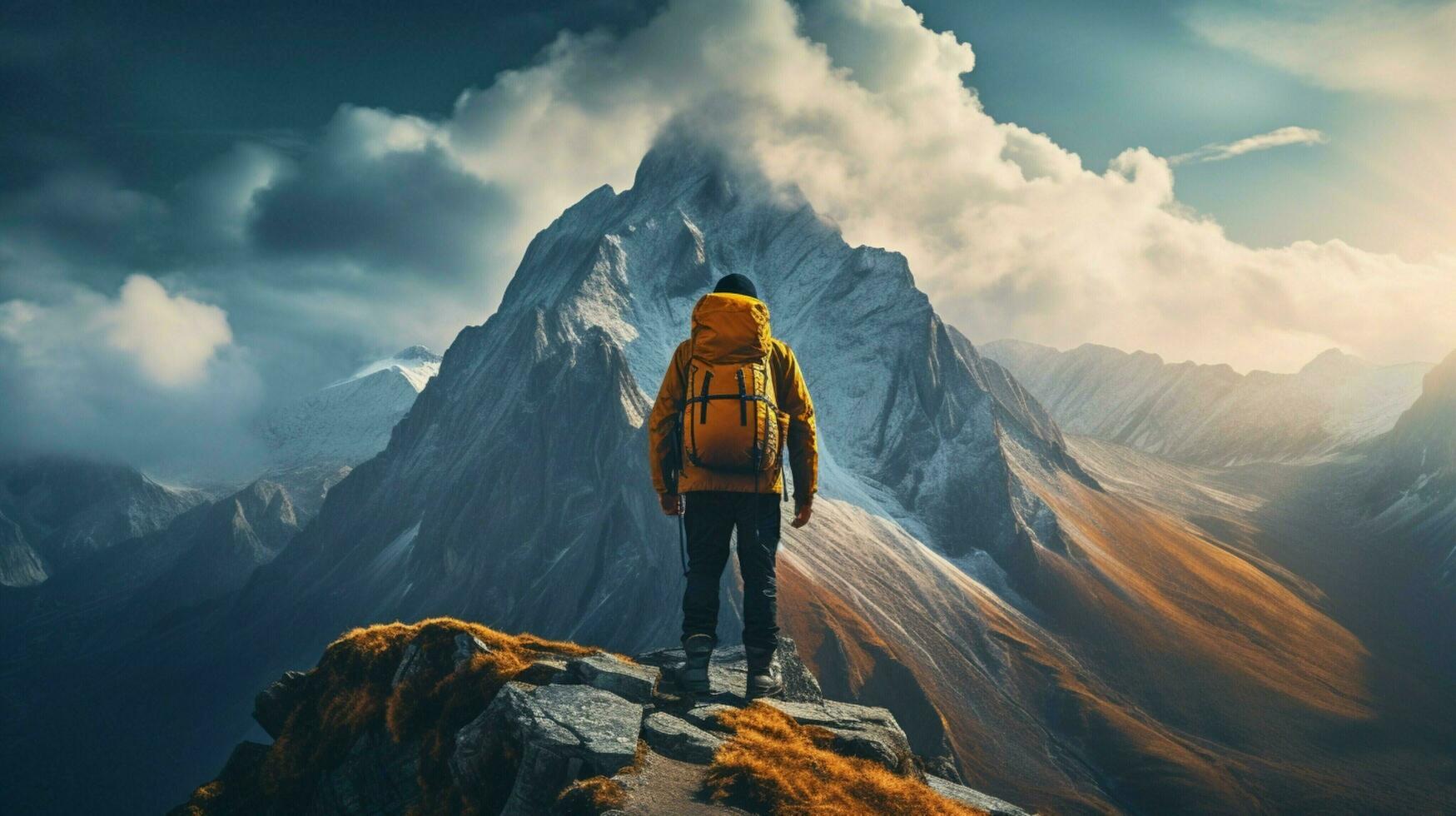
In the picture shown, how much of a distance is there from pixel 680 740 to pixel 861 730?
9.24 feet

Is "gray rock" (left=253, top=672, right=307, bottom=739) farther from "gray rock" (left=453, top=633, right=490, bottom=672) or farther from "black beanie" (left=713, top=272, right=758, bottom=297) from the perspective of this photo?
"black beanie" (left=713, top=272, right=758, bottom=297)

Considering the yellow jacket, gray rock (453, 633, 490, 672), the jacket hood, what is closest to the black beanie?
the yellow jacket

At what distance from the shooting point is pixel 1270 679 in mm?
147125

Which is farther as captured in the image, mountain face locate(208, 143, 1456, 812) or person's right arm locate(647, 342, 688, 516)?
mountain face locate(208, 143, 1456, 812)

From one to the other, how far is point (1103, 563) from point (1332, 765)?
57.8 m

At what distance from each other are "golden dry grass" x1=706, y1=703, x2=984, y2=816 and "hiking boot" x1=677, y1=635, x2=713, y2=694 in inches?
56.7

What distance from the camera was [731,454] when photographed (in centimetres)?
1027

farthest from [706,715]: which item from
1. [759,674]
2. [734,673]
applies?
[734,673]

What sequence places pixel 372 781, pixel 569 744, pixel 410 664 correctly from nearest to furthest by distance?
pixel 569 744, pixel 372 781, pixel 410 664

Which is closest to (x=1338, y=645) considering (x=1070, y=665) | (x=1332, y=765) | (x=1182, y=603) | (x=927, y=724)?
(x=1182, y=603)

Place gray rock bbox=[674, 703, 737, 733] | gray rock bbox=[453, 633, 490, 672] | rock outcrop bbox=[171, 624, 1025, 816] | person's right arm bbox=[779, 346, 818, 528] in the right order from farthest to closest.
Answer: gray rock bbox=[453, 633, 490, 672], person's right arm bbox=[779, 346, 818, 528], gray rock bbox=[674, 703, 737, 733], rock outcrop bbox=[171, 624, 1025, 816]

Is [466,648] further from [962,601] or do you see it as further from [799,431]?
[962,601]

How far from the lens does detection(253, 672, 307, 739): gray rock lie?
52.8ft

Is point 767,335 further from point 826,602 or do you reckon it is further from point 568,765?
point 826,602
